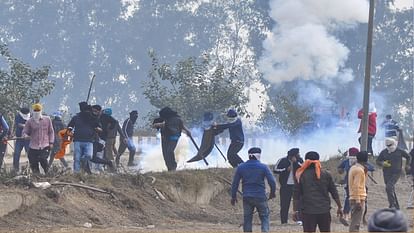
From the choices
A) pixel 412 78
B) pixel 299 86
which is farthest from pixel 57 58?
pixel 299 86

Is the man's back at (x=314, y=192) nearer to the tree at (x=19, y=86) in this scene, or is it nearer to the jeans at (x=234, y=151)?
the jeans at (x=234, y=151)

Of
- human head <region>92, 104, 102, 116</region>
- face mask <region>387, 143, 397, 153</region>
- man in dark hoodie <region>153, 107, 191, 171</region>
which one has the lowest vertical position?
face mask <region>387, 143, 397, 153</region>

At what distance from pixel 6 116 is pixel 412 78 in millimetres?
36147

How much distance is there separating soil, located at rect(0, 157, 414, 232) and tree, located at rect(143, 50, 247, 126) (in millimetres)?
12477

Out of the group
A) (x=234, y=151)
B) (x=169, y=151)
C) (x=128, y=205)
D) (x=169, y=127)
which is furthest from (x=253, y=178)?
(x=234, y=151)

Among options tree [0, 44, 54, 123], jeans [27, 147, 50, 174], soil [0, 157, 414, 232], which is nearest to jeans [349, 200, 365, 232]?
soil [0, 157, 414, 232]

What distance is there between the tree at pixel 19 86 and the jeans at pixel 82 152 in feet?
28.9

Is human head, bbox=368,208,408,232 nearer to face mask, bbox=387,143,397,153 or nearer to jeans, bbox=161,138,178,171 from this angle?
face mask, bbox=387,143,397,153

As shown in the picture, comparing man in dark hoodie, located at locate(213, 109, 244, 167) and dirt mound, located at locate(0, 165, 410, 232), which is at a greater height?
man in dark hoodie, located at locate(213, 109, 244, 167)

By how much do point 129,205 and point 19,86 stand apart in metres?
11.8

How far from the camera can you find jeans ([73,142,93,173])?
67.4 feet

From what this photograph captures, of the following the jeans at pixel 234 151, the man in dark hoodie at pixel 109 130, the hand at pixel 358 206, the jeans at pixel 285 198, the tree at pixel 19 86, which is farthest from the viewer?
the tree at pixel 19 86

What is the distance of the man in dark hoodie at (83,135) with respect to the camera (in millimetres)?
20516

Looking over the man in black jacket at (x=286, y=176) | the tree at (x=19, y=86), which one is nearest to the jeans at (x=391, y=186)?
the man in black jacket at (x=286, y=176)
